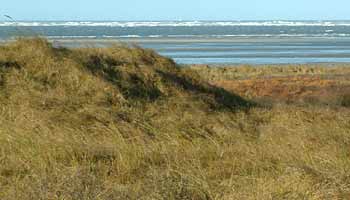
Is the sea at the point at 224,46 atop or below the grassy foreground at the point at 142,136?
below

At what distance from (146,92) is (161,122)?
2379mm

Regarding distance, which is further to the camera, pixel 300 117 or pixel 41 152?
pixel 300 117

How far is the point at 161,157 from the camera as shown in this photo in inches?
254

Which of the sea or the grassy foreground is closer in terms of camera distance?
the grassy foreground

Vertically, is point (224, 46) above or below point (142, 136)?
below

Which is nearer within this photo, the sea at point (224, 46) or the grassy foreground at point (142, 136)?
the grassy foreground at point (142, 136)

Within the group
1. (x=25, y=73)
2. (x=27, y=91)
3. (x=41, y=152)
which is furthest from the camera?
(x=25, y=73)

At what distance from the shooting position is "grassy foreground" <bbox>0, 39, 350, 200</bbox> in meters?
5.32

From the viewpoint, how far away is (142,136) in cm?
788

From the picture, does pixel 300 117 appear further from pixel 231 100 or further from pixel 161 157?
pixel 161 157

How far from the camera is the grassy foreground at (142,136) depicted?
532 centimetres

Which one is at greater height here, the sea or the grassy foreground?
the grassy foreground

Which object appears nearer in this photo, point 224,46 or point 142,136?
point 142,136

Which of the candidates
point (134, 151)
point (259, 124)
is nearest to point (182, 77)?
point (259, 124)
